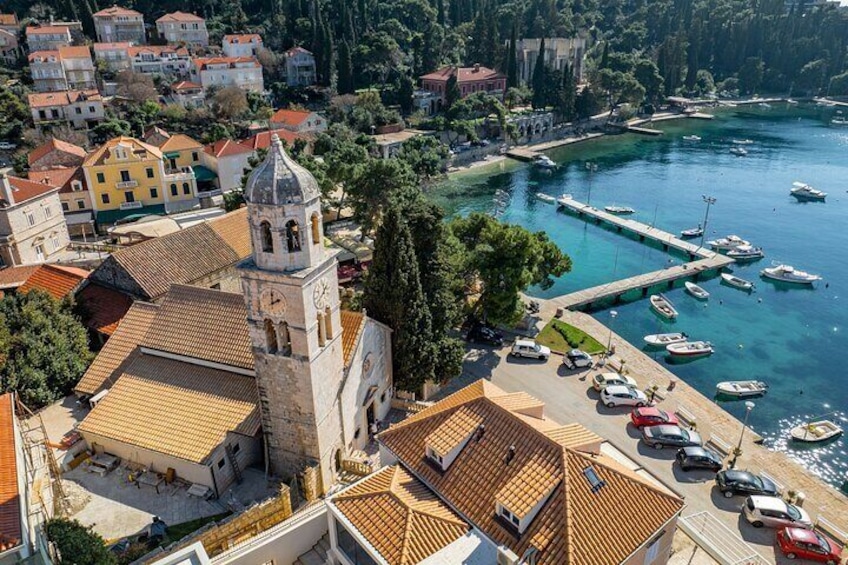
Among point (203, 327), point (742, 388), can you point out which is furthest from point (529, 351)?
point (203, 327)

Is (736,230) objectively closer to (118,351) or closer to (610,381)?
(610,381)

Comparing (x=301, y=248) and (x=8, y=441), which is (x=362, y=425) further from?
(x=8, y=441)

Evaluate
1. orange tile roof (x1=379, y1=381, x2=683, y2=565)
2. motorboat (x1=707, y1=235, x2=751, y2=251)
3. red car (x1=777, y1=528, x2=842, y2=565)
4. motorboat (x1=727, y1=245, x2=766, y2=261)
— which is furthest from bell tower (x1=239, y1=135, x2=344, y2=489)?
motorboat (x1=707, y1=235, x2=751, y2=251)

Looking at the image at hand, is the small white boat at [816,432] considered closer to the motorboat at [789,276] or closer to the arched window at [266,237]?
the motorboat at [789,276]

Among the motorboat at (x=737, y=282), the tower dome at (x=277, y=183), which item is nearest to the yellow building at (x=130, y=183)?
the tower dome at (x=277, y=183)

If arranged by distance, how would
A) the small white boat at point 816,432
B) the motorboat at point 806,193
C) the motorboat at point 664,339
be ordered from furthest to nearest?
the motorboat at point 806,193, the motorboat at point 664,339, the small white boat at point 816,432

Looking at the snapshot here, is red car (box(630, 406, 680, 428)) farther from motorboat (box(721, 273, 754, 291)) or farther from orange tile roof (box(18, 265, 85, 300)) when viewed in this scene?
orange tile roof (box(18, 265, 85, 300))
